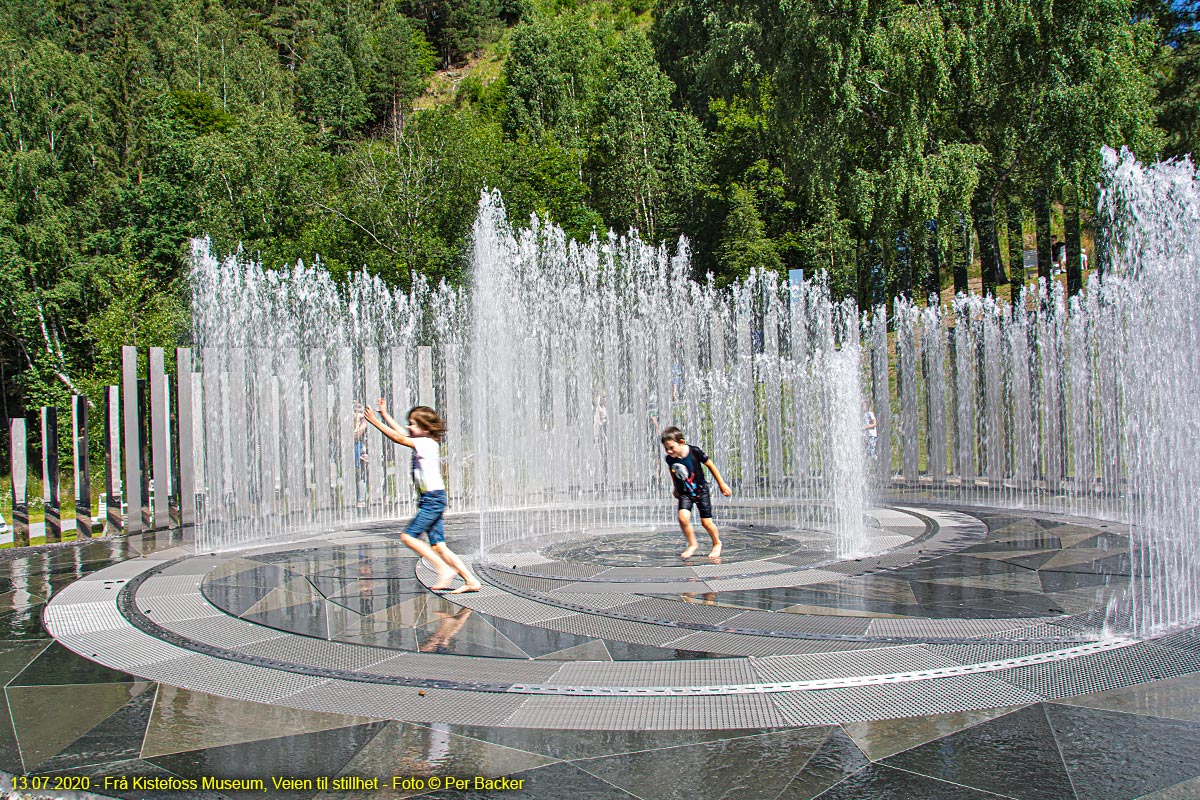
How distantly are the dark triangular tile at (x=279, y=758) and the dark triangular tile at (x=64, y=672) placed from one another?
159cm

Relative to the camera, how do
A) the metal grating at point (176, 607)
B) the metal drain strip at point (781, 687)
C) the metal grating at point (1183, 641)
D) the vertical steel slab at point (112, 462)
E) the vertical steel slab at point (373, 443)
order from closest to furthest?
the metal drain strip at point (781, 687)
the metal grating at point (1183, 641)
the metal grating at point (176, 607)
the vertical steel slab at point (112, 462)
the vertical steel slab at point (373, 443)

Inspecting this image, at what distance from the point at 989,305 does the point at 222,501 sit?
44.1 feet

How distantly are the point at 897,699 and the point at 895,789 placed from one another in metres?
1.10

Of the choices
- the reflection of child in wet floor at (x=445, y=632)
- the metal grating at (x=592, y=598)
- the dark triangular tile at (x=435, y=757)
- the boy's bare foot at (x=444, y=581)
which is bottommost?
the metal grating at (x=592, y=598)

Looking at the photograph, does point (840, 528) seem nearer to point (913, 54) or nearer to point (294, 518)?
point (294, 518)

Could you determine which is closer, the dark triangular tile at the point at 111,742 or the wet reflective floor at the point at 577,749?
the wet reflective floor at the point at 577,749

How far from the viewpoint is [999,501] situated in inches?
572

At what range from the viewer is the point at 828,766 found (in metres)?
3.69

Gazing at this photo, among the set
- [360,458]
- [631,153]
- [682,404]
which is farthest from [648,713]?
[631,153]

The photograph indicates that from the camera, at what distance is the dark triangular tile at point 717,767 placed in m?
3.49

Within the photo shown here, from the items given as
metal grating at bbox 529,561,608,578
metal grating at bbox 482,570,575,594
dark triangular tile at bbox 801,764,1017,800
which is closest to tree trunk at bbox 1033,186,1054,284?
metal grating at bbox 529,561,608,578

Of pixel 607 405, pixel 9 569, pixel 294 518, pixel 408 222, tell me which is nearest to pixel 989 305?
pixel 607 405

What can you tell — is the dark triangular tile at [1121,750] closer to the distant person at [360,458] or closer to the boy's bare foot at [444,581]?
the boy's bare foot at [444,581]

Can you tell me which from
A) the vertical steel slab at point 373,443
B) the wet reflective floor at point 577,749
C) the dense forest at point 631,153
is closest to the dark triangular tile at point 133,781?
the wet reflective floor at point 577,749
